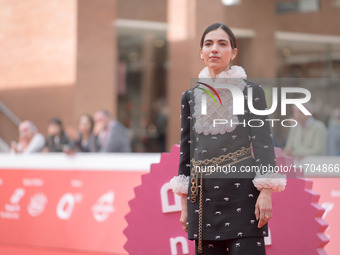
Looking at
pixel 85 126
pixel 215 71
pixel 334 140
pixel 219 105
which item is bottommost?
pixel 334 140

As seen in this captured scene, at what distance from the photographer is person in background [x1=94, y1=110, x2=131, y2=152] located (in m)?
9.25

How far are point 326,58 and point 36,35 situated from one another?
9.02m

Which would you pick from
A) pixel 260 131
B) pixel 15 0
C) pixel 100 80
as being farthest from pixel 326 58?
pixel 260 131

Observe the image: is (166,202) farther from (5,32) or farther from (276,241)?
(5,32)

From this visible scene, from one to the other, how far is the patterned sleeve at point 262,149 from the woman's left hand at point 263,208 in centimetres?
4

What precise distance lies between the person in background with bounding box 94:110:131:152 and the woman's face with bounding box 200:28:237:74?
19.2 feet

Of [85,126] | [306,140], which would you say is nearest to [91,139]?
[85,126]

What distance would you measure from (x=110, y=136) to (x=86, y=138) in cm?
51

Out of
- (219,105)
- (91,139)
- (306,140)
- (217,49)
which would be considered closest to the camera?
(217,49)

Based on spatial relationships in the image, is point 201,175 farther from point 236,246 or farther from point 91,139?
point 91,139

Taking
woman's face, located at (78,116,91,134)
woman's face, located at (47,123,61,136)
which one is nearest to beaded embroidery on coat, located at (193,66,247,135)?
woman's face, located at (78,116,91,134)

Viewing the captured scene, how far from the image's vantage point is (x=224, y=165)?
3391 millimetres

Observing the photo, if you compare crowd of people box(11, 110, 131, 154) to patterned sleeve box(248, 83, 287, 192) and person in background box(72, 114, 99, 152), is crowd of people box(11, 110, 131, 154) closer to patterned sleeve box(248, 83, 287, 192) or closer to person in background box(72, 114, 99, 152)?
person in background box(72, 114, 99, 152)

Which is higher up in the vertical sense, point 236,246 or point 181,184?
point 181,184
